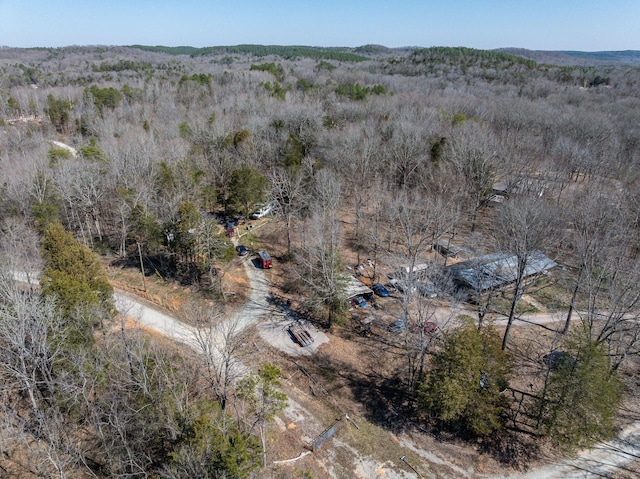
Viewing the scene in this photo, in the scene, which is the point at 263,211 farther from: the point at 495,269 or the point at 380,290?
the point at 495,269

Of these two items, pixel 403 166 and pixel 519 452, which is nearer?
pixel 519 452

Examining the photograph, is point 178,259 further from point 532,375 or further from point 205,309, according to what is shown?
point 532,375

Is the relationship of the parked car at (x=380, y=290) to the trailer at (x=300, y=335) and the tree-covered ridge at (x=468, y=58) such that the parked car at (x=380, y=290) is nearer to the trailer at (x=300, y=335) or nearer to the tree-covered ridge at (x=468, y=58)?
the trailer at (x=300, y=335)

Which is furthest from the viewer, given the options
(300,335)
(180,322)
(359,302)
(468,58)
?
(468,58)

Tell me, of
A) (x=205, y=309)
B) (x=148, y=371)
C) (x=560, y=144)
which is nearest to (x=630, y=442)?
(x=148, y=371)

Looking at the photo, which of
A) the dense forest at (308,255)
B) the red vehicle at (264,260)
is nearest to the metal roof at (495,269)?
the dense forest at (308,255)

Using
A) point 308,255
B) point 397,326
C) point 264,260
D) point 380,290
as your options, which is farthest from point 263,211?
point 397,326

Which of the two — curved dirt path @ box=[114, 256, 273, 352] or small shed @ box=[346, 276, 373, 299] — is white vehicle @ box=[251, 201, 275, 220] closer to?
curved dirt path @ box=[114, 256, 273, 352]

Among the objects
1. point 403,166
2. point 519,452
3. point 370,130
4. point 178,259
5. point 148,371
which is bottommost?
point 519,452
